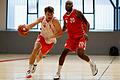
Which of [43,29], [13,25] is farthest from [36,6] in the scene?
[43,29]

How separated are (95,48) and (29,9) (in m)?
3.52

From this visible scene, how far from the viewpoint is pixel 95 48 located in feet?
48.0

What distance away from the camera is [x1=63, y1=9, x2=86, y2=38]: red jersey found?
5.90 m

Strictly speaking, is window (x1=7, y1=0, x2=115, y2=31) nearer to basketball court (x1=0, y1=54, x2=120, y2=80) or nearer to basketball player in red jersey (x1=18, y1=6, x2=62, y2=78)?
basketball court (x1=0, y1=54, x2=120, y2=80)

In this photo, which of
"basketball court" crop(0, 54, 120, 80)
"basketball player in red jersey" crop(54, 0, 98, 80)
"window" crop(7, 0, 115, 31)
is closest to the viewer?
"basketball player in red jersey" crop(54, 0, 98, 80)

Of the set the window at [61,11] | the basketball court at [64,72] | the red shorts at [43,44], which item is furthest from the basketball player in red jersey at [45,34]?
the window at [61,11]

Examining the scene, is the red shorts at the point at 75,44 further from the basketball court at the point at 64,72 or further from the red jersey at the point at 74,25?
the basketball court at the point at 64,72

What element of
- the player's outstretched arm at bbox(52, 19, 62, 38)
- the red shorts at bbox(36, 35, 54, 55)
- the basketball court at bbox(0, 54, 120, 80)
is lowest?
the basketball court at bbox(0, 54, 120, 80)

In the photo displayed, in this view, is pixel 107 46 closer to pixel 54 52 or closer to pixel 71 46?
pixel 54 52

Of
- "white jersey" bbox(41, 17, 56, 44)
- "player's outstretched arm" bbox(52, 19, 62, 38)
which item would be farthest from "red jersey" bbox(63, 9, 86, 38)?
"white jersey" bbox(41, 17, 56, 44)

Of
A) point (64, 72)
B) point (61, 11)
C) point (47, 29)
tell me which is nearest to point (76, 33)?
point (47, 29)

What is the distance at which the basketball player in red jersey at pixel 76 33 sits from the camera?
231 inches

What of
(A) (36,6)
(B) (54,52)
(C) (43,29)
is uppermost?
(A) (36,6)

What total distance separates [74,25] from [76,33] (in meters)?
0.16
